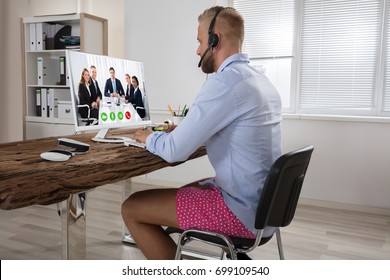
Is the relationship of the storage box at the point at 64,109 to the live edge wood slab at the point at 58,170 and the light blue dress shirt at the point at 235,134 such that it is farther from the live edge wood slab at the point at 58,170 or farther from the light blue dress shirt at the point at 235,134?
the light blue dress shirt at the point at 235,134

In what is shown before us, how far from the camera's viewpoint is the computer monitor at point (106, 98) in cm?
168

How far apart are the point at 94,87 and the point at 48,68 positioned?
3164 mm

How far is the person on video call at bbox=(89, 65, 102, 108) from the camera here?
1.75 meters

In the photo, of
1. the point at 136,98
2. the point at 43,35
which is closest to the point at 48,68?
the point at 43,35

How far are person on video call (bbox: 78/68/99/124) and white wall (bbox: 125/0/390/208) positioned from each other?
2.21 metres

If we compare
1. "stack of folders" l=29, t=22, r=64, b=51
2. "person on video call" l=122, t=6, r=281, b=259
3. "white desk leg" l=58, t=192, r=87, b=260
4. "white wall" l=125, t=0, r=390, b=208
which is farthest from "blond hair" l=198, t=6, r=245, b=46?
"stack of folders" l=29, t=22, r=64, b=51

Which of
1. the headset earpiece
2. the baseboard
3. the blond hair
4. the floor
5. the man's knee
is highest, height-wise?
the blond hair

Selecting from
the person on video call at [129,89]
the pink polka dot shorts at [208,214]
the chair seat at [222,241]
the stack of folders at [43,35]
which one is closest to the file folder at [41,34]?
the stack of folders at [43,35]

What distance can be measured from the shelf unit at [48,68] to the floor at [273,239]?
56.2 inches

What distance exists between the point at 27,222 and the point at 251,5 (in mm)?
2661

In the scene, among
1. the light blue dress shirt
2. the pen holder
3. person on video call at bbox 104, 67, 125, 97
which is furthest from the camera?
the pen holder

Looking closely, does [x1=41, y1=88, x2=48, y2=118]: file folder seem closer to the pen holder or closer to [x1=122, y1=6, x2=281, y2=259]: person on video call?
the pen holder

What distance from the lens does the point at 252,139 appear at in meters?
1.39

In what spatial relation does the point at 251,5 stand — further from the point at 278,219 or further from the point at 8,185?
the point at 8,185
